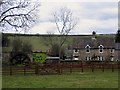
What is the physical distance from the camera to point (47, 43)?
11875 cm

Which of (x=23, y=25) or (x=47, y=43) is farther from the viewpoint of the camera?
(x=47, y=43)

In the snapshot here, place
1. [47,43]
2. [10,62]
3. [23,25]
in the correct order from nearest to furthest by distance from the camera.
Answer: [23,25], [10,62], [47,43]

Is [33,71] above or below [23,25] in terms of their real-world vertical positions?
below

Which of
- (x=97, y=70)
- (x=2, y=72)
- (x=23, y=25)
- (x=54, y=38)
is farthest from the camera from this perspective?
(x=54, y=38)

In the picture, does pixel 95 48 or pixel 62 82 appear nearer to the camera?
pixel 62 82

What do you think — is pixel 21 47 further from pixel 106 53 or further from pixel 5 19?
pixel 5 19

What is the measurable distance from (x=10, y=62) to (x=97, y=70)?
26.1 metres

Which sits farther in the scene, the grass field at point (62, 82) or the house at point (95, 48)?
the house at point (95, 48)

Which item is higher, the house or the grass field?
the house

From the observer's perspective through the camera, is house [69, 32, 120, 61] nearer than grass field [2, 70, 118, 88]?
No

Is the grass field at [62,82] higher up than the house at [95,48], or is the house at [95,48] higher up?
the house at [95,48]

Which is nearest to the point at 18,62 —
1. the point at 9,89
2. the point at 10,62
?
the point at 10,62

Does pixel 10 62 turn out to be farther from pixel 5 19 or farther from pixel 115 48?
pixel 115 48

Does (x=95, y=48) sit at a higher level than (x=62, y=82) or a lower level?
higher
